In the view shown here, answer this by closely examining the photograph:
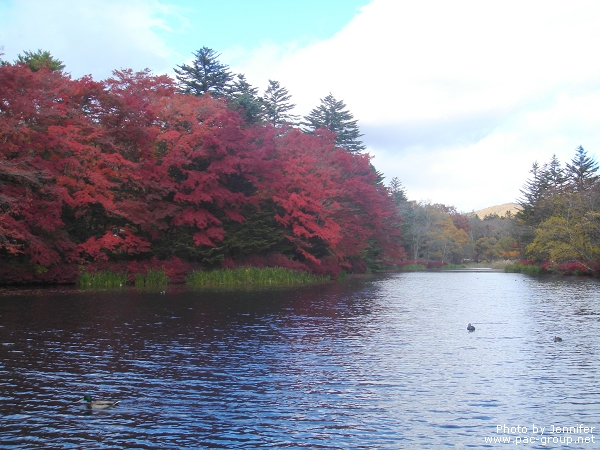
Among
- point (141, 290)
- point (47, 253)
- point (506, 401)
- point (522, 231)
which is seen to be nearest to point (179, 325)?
point (506, 401)

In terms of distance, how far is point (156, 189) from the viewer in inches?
1353

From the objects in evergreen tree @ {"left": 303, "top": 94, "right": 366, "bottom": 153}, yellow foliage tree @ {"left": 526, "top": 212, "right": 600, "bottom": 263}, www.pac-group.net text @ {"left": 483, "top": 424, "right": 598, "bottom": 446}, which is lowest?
www.pac-group.net text @ {"left": 483, "top": 424, "right": 598, "bottom": 446}

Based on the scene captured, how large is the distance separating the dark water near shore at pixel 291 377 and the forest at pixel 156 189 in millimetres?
11253

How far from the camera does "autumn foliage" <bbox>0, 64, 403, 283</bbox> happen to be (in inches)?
1129

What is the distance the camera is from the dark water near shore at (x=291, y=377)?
780cm

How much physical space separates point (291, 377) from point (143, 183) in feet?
83.5

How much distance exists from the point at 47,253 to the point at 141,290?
18.1 ft

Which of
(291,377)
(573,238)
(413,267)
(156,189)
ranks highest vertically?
(156,189)

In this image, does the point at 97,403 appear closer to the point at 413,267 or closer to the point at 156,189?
the point at 156,189

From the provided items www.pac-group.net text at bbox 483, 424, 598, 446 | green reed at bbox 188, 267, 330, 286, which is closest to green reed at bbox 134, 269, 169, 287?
green reed at bbox 188, 267, 330, 286

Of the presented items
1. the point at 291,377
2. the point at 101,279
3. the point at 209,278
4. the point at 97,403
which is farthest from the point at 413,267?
the point at 97,403

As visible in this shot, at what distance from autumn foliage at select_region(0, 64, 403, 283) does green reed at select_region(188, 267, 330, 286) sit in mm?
1130

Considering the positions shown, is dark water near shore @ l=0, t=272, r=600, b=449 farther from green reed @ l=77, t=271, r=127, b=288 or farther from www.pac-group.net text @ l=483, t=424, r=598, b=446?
green reed @ l=77, t=271, r=127, b=288

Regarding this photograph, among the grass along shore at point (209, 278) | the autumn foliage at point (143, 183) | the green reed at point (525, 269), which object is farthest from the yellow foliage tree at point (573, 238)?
the grass along shore at point (209, 278)
